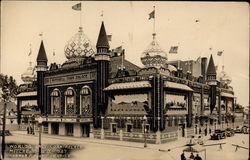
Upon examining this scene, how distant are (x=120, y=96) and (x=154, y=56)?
5.75 meters

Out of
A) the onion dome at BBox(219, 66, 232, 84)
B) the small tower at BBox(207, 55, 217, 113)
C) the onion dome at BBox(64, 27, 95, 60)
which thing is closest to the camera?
the onion dome at BBox(64, 27, 95, 60)

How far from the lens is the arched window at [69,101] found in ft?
122

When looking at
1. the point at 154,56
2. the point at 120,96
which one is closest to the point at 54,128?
the point at 120,96

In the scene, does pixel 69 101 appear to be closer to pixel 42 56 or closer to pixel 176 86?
pixel 42 56

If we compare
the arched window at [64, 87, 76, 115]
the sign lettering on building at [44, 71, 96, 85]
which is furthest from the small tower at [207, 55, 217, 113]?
the arched window at [64, 87, 76, 115]

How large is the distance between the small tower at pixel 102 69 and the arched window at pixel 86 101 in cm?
181

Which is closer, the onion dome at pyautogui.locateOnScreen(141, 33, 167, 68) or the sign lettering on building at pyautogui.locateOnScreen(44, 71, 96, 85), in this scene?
the onion dome at pyautogui.locateOnScreen(141, 33, 167, 68)

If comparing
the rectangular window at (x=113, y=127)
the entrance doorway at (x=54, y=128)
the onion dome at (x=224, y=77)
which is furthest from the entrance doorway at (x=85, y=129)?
the onion dome at (x=224, y=77)

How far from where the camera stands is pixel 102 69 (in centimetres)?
3381

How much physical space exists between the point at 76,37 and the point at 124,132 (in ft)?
47.2

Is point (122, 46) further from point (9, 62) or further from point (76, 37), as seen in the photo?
point (9, 62)

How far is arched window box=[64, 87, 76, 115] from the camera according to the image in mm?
37281

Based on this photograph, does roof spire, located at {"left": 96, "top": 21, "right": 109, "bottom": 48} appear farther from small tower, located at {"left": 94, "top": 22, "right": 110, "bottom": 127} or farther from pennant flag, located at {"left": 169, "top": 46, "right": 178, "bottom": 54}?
pennant flag, located at {"left": 169, "top": 46, "right": 178, "bottom": 54}

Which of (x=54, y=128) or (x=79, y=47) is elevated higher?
(x=79, y=47)
